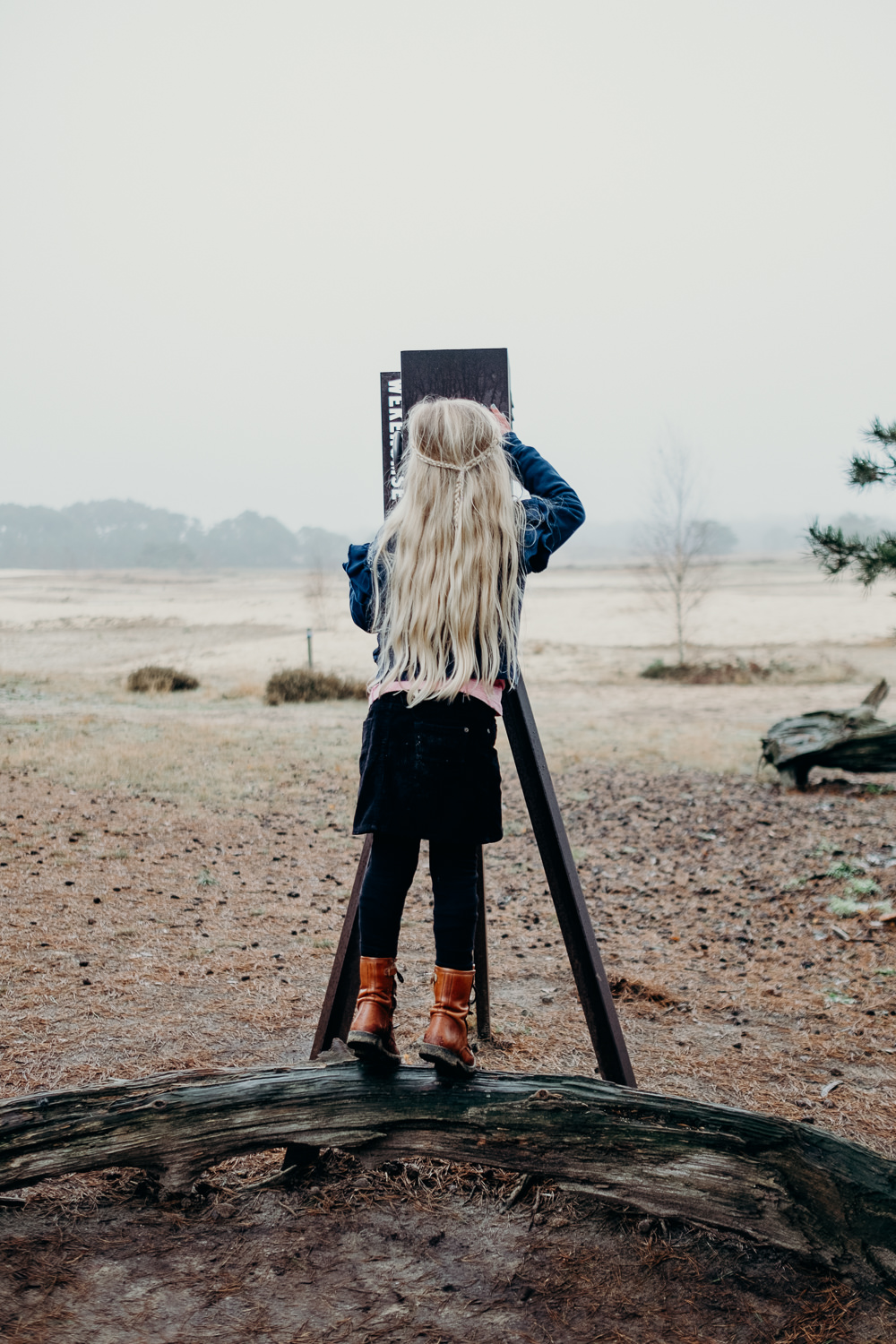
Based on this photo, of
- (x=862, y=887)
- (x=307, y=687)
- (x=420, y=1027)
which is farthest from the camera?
(x=307, y=687)

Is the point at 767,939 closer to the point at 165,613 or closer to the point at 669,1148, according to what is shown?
the point at 669,1148

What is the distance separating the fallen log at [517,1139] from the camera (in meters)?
2.50

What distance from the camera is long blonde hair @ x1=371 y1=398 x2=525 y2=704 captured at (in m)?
2.65

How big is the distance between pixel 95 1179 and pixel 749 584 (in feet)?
241

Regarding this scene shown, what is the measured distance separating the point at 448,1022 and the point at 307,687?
17.1m

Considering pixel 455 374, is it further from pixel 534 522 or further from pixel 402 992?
pixel 402 992

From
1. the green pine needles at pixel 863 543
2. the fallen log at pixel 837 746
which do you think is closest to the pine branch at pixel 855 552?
the green pine needles at pixel 863 543

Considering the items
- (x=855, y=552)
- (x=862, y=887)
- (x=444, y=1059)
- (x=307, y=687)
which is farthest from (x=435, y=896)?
(x=307, y=687)

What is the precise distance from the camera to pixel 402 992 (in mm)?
5090

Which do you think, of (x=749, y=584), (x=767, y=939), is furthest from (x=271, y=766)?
(x=749, y=584)

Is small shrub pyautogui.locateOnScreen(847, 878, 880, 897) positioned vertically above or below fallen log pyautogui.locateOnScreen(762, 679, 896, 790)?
below

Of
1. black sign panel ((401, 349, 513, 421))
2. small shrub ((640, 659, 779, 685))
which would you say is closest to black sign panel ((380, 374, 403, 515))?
black sign panel ((401, 349, 513, 421))

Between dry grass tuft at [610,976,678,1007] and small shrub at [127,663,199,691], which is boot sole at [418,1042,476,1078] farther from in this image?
small shrub at [127,663,199,691]

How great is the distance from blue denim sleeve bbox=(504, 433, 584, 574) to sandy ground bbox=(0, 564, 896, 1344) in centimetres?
201
